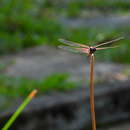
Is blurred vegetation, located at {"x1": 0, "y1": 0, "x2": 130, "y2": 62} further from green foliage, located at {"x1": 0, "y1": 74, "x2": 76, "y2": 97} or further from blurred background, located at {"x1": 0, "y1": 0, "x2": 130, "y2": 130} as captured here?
green foliage, located at {"x1": 0, "y1": 74, "x2": 76, "y2": 97}

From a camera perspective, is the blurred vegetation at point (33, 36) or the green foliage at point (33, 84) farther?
the blurred vegetation at point (33, 36)

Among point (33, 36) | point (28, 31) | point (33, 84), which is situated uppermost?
point (28, 31)

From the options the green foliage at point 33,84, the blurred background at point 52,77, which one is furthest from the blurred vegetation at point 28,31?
the green foliage at point 33,84

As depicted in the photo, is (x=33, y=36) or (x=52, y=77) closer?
(x=52, y=77)

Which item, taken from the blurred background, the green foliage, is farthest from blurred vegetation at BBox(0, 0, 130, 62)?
the green foliage

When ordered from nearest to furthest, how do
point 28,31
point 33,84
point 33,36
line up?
point 33,84
point 33,36
point 28,31

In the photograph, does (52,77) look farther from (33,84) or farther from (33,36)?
(33,36)

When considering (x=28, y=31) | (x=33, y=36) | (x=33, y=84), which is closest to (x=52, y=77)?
(x=33, y=84)

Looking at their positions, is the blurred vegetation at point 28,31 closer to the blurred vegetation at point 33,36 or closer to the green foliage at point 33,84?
the blurred vegetation at point 33,36
